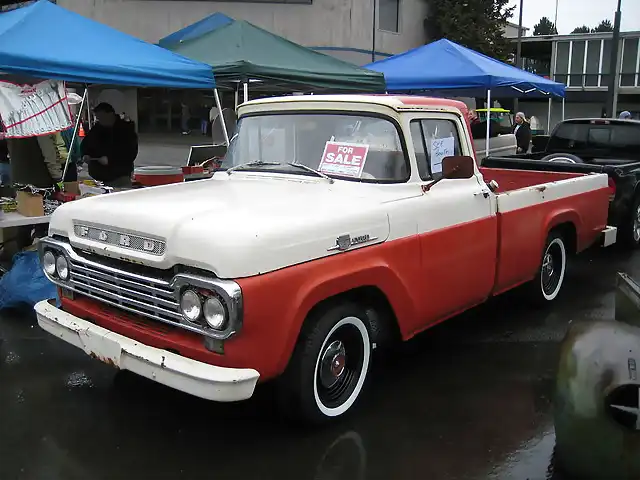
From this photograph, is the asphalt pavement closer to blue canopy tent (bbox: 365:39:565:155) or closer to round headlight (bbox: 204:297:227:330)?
round headlight (bbox: 204:297:227:330)

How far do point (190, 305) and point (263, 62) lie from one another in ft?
19.6

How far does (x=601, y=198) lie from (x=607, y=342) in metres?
4.15

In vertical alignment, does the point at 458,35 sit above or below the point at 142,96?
above

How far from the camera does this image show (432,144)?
14.8 feet

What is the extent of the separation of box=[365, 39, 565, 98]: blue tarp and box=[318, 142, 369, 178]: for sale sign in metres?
6.99

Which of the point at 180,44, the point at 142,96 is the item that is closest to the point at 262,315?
the point at 180,44

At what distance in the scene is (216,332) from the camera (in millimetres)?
3094

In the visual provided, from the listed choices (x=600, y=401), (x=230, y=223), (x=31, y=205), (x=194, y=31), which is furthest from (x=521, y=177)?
(x=194, y=31)

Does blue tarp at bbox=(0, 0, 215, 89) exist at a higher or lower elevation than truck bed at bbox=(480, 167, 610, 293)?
higher

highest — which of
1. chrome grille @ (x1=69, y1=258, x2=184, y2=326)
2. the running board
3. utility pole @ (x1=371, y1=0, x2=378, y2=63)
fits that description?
utility pole @ (x1=371, y1=0, x2=378, y2=63)

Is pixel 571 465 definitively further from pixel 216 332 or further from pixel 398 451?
pixel 216 332

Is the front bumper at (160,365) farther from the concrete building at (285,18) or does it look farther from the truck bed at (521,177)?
the concrete building at (285,18)

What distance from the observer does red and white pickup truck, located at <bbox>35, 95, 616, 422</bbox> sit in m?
3.13

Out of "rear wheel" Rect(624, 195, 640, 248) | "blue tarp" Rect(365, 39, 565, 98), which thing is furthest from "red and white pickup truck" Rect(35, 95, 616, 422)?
"blue tarp" Rect(365, 39, 565, 98)
